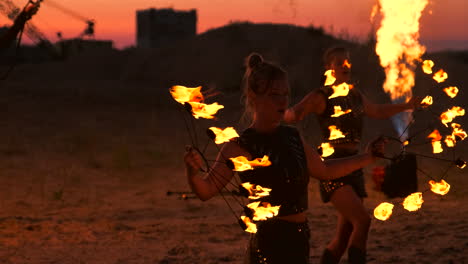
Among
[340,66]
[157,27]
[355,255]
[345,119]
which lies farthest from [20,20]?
[157,27]

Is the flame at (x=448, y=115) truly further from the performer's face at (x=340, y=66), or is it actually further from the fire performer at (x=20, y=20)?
the fire performer at (x=20, y=20)

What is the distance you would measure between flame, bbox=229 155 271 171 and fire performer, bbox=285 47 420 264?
1914 mm

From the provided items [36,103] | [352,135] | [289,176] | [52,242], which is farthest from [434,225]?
[36,103]

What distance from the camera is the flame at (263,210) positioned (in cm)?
335

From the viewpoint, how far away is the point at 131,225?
899cm

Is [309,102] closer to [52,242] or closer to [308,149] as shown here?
[308,149]

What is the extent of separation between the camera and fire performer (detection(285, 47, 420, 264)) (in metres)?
5.32

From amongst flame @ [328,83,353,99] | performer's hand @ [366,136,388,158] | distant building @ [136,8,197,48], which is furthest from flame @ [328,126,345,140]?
distant building @ [136,8,197,48]

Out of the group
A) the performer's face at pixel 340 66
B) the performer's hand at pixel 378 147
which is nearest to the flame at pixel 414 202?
the performer's hand at pixel 378 147

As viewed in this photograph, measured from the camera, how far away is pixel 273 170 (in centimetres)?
355

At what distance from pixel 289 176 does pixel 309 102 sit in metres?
2.19

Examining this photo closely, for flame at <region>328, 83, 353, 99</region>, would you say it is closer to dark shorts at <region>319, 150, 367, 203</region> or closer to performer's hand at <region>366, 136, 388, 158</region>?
dark shorts at <region>319, 150, 367, 203</region>

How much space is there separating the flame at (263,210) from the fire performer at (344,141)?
1880 millimetres

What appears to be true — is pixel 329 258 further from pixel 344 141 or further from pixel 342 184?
pixel 344 141
